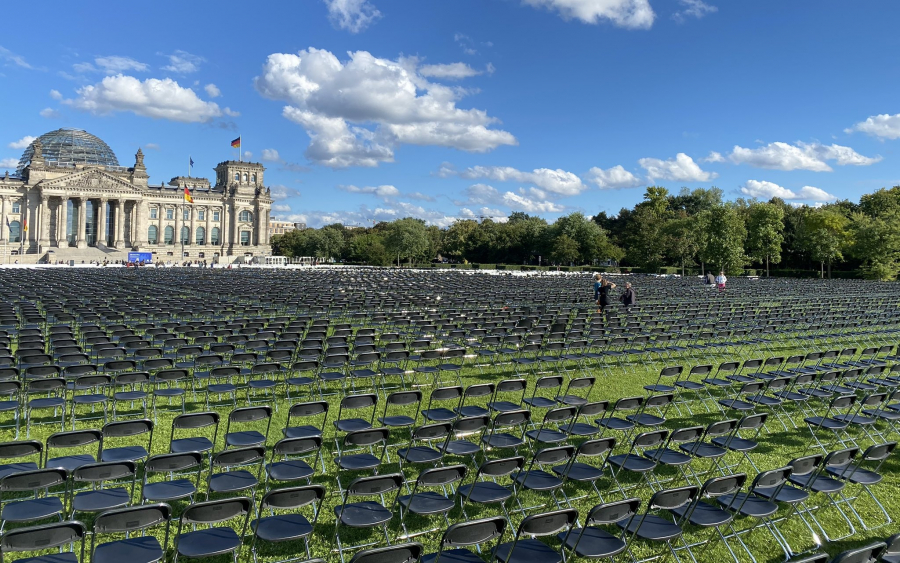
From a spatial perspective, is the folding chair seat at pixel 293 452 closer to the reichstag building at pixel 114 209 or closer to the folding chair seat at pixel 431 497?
the folding chair seat at pixel 431 497

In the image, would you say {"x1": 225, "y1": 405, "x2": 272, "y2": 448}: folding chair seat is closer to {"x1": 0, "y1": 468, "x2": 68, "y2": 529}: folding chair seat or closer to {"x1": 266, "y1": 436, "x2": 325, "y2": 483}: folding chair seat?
{"x1": 266, "y1": 436, "x2": 325, "y2": 483}: folding chair seat

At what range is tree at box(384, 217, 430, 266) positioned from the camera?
71.1 meters

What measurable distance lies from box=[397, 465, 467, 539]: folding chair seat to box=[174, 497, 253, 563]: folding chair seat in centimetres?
116

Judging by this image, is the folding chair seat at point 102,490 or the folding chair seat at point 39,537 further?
the folding chair seat at point 102,490

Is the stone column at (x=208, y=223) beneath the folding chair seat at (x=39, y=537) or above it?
above

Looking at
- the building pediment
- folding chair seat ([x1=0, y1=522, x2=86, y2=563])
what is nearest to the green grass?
folding chair seat ([x1=0, y1=522, x2=86, y2=563])

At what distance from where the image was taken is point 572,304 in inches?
878

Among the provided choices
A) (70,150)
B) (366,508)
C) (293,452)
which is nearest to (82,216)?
(70,150)

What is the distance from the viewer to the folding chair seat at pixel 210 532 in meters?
3.46

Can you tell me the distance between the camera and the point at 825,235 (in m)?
51.4

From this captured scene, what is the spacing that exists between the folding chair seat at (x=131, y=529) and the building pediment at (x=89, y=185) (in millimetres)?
102633

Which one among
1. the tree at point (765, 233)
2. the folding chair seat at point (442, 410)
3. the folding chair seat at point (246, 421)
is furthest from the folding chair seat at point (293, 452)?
the tree at point (765, 233)

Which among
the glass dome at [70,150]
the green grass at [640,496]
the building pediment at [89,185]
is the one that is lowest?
the green grass at [640,496]

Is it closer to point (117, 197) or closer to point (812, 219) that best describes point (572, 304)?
point (812, 219)
